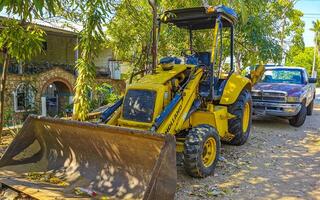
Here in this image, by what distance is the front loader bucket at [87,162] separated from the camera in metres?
3.98

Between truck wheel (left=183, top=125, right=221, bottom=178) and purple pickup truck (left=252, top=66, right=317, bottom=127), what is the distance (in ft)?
16.4

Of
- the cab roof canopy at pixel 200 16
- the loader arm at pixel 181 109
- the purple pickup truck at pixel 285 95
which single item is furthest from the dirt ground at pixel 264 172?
the cab roof canopy at pixel 200 16

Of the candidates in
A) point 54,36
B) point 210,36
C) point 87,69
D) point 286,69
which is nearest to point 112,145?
point 87,69

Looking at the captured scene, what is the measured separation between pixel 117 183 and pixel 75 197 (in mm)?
573

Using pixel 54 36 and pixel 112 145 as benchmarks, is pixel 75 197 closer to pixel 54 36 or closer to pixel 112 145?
pixel 112 145

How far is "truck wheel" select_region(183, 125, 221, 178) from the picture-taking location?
5.09m

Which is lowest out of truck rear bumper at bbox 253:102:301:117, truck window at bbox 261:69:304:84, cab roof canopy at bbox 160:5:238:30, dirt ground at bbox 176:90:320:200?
dirt ground at bbox 176:90:320:200

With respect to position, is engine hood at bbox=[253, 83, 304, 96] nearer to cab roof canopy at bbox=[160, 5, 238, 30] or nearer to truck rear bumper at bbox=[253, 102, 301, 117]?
truck rear bumper at bbox=[253, 102, 301, 117]

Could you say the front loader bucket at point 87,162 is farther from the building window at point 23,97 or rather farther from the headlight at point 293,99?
the building window at point 23,97

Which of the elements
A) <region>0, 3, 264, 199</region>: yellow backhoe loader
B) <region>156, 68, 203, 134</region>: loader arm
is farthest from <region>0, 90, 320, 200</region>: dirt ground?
<region>156, 68, 203, 134</region>: loader arm

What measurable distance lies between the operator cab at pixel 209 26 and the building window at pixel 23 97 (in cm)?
937

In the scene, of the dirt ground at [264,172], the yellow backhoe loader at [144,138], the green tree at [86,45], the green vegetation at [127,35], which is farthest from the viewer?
the green tree at [86,45]

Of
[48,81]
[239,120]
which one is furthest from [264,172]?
[48,81]

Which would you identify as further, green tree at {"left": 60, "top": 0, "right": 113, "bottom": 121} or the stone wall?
the stone wall
